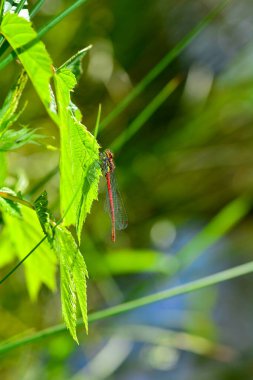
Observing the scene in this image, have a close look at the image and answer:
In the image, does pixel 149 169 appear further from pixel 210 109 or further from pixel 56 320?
pixel 56 320

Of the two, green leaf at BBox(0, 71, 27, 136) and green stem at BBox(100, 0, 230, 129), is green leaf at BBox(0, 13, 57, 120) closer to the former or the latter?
green leaf at BBox(0, 71, 27, 136)

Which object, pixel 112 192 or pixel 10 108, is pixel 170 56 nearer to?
pixel 112 192

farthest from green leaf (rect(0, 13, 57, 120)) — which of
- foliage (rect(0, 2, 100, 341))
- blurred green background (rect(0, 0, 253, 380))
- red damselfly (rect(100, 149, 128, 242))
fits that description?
blurred green background (rect(0, 0, 253, 380))

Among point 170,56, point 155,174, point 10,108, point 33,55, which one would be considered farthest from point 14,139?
point 155,174

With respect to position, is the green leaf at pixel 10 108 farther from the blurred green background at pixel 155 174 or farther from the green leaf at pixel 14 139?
the blurred green background at pixel 155 174

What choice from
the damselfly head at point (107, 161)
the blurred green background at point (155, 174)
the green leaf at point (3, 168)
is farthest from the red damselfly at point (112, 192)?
the blurred green background at point (155, 174)

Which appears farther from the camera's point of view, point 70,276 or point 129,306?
point 129,306

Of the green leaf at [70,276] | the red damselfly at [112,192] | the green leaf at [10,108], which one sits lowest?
the red damselfly at [112,192]
